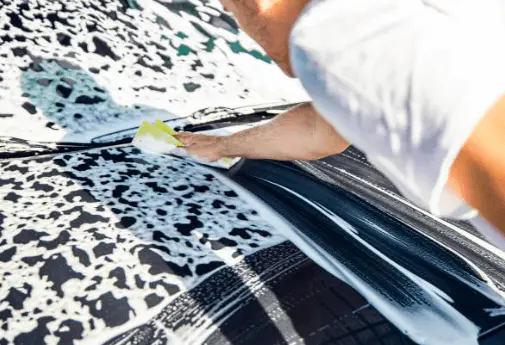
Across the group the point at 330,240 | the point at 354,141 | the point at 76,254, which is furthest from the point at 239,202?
the point at 354,141

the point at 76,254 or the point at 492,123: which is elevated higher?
the point at 76,254

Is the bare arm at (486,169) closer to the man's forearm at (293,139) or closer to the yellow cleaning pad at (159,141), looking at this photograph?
the man's forearm at (293,139)

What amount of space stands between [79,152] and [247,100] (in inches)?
22.4

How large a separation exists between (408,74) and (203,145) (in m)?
0.80

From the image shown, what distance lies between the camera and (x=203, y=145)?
1.25 meters

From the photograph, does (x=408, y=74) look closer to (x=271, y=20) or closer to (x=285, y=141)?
(x=271, y=20)

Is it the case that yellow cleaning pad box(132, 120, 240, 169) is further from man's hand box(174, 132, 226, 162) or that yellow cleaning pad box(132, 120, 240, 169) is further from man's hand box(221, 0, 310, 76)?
man's hand box(221, 0, 310, 76)

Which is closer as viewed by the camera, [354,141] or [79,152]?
[354,141]

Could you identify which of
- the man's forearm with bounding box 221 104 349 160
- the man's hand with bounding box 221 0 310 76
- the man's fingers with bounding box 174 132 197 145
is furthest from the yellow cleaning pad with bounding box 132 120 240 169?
the man's hand with bounding box 221 0 310 76

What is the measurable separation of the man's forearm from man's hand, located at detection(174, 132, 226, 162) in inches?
2.1

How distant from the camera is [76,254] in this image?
944 millimetres

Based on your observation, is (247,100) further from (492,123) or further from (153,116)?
(492,123)

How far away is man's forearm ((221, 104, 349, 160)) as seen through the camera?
2.87 feet

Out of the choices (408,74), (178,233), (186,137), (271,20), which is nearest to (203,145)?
(186,137)
